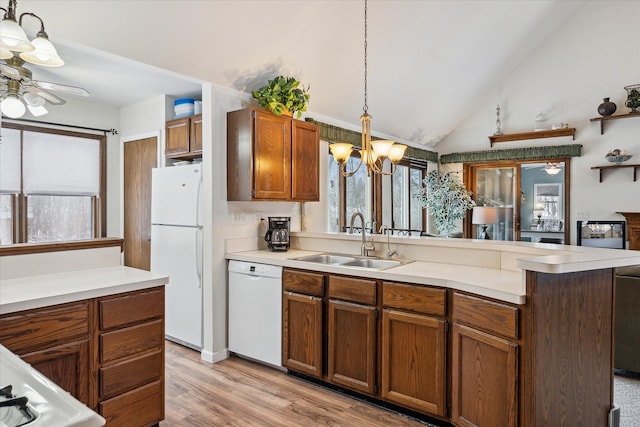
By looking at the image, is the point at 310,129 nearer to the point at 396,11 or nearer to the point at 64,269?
the point at 396,11

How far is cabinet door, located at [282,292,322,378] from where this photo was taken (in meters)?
2.90

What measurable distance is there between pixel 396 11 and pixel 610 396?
3567 mm

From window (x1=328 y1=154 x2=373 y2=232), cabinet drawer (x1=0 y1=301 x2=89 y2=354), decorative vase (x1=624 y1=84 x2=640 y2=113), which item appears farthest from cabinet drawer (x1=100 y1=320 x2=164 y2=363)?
decorative vase (x1=624 y1=84 x2=640 y2=113)

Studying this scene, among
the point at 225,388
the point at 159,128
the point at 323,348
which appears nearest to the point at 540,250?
the point at 323,348

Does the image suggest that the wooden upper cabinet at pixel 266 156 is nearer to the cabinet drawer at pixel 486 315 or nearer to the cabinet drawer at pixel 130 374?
the cabinet drawer at pixel 130 374

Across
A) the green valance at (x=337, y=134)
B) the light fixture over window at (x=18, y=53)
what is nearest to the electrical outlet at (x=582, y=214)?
the green valance at (x=337, y=134)

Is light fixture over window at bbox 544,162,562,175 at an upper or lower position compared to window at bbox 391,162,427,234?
upper

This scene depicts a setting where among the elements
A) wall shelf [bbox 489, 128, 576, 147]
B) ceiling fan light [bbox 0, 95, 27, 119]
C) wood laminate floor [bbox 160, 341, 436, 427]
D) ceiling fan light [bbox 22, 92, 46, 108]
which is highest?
wall shelf [bbox 489, 128, 576, 147]

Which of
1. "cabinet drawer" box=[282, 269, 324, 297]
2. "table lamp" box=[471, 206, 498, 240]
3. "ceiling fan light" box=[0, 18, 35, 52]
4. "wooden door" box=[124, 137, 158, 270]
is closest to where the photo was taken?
"ceiling fan light" box=[0, 18, 35, 52]

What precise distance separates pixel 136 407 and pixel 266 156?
2.03m

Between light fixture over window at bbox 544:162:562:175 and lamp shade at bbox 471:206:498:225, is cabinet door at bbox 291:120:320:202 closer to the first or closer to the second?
lamp shade at bbox 471:206:498:225

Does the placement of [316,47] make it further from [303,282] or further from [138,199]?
[138,199]

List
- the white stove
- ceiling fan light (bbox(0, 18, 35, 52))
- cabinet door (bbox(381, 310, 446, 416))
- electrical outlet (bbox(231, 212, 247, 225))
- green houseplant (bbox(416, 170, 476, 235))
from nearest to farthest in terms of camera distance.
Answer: the white stove → ceiling fan light (bbox(0, 18, 35, 52)) → cabinet door (bbox(381, 310, 446, 416)) → electrical outlet (bbox(231, 212, 247, 225)) → green houseplant (bbox(416, 170, 476, 235))

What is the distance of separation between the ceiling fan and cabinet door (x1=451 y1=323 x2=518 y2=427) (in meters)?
2.54
